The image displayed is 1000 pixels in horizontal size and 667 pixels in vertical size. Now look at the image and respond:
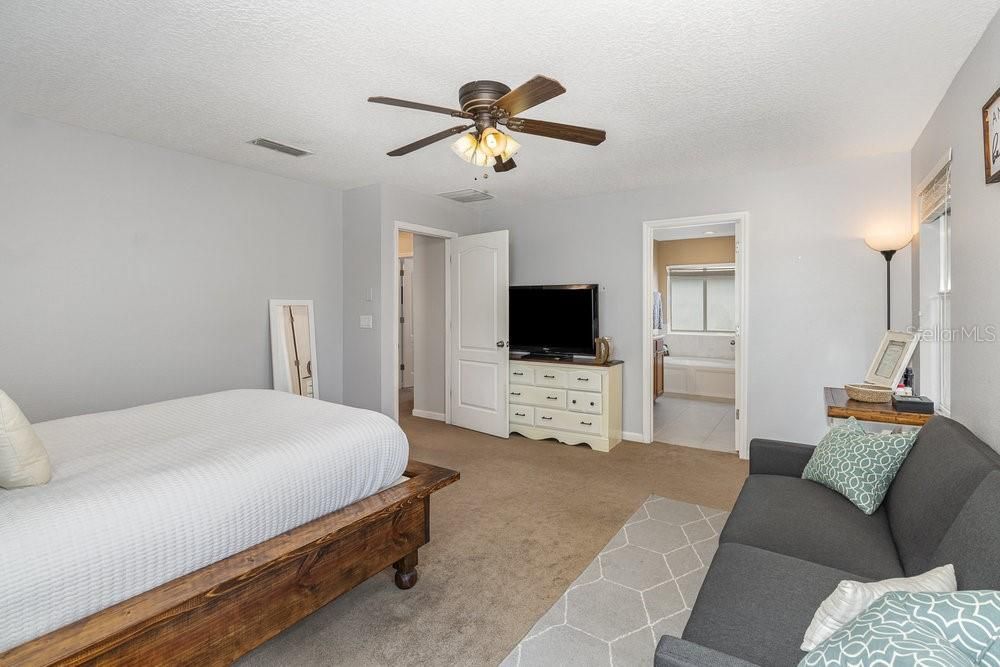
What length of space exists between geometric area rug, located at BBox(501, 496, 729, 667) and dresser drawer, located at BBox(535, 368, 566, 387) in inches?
73.7

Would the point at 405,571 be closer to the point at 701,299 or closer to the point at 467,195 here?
the point at 467,195

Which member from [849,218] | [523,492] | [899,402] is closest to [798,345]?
[849,218]

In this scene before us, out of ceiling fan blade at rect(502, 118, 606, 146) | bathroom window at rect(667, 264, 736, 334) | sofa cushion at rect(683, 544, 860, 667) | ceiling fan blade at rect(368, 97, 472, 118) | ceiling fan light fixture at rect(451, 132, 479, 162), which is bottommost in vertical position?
sofa cushion at rect(683, 544, 860, 667)

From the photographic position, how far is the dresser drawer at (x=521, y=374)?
5.02 m

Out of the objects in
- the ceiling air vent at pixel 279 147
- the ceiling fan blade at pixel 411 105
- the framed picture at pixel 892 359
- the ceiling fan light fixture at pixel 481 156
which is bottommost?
the framed picture at pixel 892 359

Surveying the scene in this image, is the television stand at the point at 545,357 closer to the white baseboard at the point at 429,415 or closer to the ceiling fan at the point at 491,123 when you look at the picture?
the white baseboard at the point at 429,415

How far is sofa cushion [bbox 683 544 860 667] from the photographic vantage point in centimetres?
126

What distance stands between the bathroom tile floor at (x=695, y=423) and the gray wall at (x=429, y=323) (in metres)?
2.49

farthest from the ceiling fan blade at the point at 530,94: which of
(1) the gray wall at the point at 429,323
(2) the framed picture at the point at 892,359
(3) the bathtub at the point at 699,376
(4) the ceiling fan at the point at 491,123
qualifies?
(3) the bathtub at the point at 699,376

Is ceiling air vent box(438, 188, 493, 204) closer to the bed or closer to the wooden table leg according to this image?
the bed

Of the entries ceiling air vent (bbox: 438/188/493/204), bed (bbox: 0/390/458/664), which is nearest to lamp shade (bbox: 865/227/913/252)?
ceiling air vent (bbox: 438/188/493/204)

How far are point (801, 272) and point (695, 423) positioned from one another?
2199 mm

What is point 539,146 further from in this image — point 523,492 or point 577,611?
point 577,611

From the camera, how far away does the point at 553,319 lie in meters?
5.07
